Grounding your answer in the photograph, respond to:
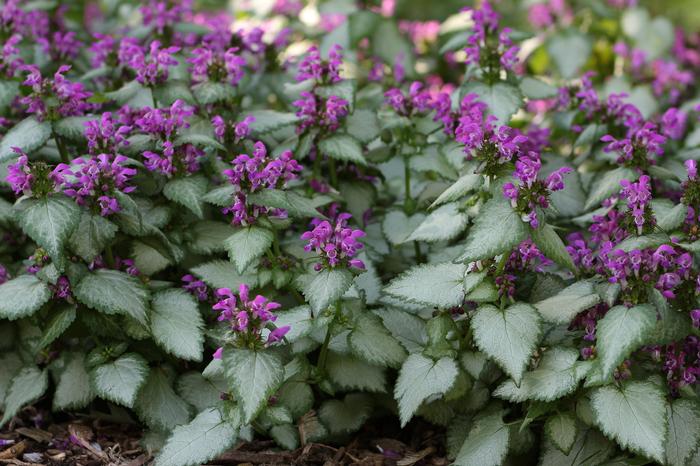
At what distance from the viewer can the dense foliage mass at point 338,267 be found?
87.7 inches

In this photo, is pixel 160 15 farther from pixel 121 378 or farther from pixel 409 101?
pixel 121 378

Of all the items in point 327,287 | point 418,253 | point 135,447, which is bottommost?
point 135,447

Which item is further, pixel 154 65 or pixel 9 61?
pixel 9 61

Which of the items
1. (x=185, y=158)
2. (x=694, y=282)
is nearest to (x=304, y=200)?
(x=185, y=158)

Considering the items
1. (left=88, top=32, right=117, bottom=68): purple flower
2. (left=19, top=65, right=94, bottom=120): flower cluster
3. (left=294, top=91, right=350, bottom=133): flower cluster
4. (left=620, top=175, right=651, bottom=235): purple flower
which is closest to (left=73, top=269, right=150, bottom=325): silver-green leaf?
(left=19, top=65, right=94, bottom=120): flower cluster

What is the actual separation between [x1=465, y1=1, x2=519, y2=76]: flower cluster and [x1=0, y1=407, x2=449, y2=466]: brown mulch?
1348mm

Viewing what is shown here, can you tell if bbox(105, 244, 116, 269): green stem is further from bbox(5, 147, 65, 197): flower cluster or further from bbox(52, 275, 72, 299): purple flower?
bbox(5, 147, 65, 197): flower cluster

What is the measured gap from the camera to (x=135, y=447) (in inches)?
107

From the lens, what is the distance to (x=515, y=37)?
3.43m

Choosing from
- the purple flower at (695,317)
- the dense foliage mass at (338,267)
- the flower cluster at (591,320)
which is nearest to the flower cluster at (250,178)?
the dense foliage mass at (338,267)

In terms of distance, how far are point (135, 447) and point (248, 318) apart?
0.85 m

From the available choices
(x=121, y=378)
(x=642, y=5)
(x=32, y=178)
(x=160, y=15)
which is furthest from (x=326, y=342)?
(x=642, y=5)

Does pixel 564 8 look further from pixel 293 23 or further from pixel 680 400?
pixel 680 400

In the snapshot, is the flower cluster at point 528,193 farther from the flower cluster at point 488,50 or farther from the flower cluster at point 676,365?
the flower cluster at point 488,50
